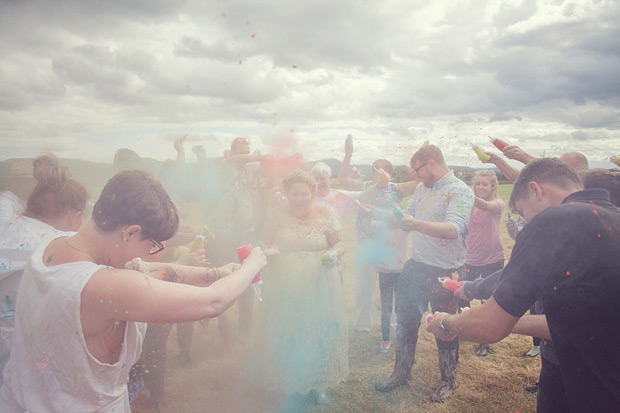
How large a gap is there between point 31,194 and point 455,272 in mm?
4060

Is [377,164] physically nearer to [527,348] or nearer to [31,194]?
[527,348]

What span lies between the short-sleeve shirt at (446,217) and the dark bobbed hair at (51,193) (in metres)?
3.47

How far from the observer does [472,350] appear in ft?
18.1

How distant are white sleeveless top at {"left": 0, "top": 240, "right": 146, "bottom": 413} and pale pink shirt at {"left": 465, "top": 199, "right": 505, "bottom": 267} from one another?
203 inches

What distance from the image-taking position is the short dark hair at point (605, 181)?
2.46m

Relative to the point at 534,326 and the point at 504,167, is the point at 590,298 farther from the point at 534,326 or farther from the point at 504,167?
the point at 504,167

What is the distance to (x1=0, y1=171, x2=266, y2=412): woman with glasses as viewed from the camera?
1662 millimetres

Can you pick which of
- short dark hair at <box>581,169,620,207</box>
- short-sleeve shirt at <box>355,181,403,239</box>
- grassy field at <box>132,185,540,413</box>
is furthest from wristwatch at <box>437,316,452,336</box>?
short-sleeve shirt at <box>355,181,403,239</box>

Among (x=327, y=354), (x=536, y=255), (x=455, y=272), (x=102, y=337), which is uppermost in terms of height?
(x=536, y=255)

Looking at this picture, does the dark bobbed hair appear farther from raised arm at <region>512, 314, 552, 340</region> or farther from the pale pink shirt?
the pale pink shirt

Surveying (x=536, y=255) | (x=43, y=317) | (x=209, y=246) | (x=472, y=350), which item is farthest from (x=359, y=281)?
(x=43, y=317)

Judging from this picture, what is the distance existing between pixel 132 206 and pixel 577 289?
2.14 meters

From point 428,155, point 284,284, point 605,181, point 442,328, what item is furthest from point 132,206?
point 428,155

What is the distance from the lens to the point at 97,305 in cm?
165
